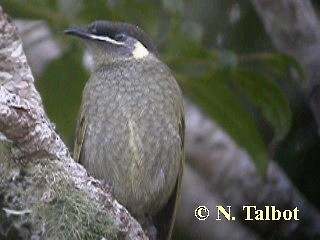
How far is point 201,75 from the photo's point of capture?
19.7ft

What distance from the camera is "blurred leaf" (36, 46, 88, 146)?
5.77 metres

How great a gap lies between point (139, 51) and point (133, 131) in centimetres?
56

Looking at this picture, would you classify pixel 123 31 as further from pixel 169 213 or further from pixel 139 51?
pixel 169 213

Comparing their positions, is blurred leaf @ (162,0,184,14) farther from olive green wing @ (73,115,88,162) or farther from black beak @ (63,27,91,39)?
olive green wing @ (73,115,88,162)

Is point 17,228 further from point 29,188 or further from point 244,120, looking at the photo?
point 244,120

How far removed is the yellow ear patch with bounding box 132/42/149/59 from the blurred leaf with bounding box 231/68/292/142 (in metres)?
0.67

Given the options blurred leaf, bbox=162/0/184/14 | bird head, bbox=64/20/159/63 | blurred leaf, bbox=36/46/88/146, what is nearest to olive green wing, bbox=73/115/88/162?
bird head, bbox=64/20/159/63

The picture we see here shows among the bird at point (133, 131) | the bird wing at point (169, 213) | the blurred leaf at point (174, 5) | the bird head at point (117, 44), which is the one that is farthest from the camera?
the blurred leaf at point (174, 5)

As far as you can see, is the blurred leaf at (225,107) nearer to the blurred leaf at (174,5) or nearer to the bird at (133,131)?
the blurred leaf at (174,5)

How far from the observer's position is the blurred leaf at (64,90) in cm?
577

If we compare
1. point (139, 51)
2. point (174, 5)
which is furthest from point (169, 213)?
point (174, 5)

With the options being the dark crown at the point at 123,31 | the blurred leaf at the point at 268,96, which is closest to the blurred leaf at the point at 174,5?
the dark crown at the point at 123,31

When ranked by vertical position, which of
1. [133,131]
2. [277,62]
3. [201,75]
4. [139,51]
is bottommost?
[201,75]

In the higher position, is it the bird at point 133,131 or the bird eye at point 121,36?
the bird eye at point 121,36
